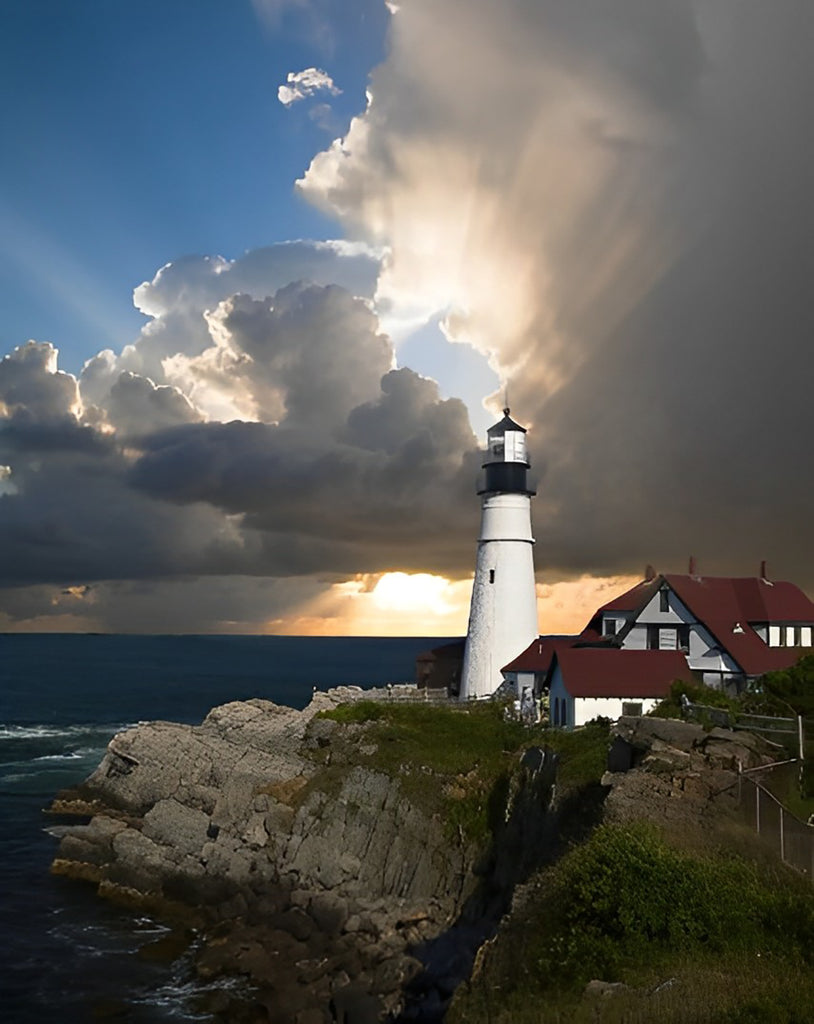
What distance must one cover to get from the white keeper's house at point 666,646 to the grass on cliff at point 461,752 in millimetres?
2265

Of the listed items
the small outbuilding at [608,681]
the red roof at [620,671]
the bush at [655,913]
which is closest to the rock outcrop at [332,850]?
the bush at [655,913]

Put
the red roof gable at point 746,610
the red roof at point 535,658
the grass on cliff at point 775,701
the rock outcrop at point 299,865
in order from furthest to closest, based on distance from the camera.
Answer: the red roof at point 535,658
the red roof gable at point 746,610
the rock outcrop at point 299,865
the grass on cliff at point 775,701

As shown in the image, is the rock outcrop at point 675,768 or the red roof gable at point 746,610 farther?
the red roof gable at point 746,610

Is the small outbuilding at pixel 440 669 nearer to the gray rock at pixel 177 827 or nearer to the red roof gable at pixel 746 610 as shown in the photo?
the red roof gable at pixel 746 610

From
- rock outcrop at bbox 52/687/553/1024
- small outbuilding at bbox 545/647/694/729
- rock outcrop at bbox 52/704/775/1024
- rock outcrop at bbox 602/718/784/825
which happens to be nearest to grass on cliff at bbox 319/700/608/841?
rock outcrop at bbox 52/704/775/1024

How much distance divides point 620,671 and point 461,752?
763 cm

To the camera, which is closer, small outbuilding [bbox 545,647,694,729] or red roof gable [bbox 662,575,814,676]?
small outbuilding [bbox 545,647,694,729]

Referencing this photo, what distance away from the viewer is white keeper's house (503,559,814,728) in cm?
3809

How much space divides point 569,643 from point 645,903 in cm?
3210

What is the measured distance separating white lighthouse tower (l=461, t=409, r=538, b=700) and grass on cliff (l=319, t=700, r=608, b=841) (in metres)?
4.67

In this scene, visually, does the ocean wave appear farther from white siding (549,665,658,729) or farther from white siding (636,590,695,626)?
white siding (549,665,658,729)

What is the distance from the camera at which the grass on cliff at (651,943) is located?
509 inches

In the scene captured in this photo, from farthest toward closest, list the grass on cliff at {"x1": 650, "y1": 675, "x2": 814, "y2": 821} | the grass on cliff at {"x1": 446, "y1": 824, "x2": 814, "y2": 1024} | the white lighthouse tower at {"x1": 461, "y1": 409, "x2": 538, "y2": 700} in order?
the white lighthouse tower at {"x1": 461, "y1": 409, "x2": 538, "y2": 700}, the grass on cliff at {"x1": 650, "y1": 675, "x2": 814, "y2": 821}, the grass on cliff at {"x1": 446, "y1": 824, "x2": 814, "y2": 1024}

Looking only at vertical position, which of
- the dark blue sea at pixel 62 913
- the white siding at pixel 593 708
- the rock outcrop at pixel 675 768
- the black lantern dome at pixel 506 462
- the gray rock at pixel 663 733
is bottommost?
the dark blue sea at pixel 62 913
